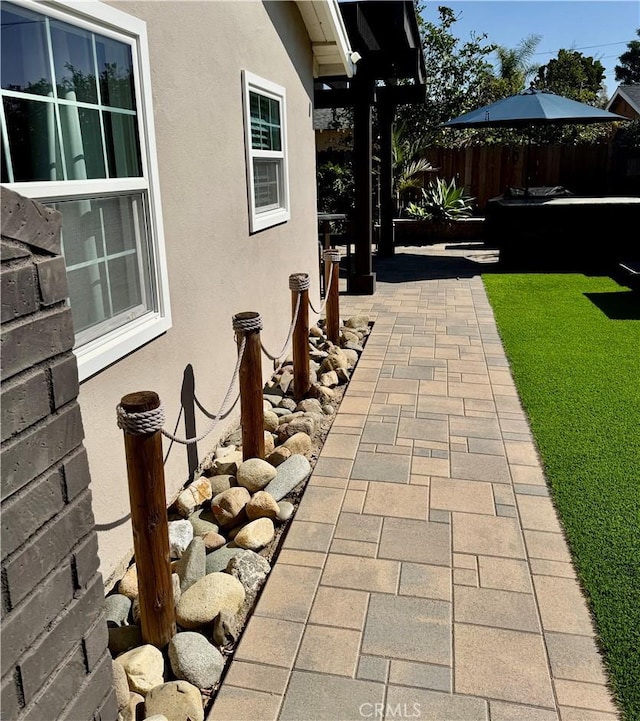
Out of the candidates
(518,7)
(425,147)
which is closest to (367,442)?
(518,7)

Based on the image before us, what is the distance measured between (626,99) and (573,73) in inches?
533

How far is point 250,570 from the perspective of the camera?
3012 millimetres

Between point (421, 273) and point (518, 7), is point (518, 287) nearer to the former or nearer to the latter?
point (421, 273)

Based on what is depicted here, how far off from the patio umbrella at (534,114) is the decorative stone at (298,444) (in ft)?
28.1

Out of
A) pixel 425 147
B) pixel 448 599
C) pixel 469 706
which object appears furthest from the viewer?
pixel 425 147

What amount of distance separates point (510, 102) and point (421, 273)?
346cm

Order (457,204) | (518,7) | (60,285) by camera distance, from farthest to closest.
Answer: (457,204), (518,7), (60,285)

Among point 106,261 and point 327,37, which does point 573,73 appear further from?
point 106,261

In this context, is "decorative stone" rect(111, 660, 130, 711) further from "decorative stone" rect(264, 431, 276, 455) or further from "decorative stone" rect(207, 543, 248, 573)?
"decorative stone" rect(264, 431, 276, 455)

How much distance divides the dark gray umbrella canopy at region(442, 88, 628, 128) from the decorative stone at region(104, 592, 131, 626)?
33.8 feet

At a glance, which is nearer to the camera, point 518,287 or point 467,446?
point 467,446

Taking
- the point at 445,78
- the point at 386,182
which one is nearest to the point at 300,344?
the point at 386,182

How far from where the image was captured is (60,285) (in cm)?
170

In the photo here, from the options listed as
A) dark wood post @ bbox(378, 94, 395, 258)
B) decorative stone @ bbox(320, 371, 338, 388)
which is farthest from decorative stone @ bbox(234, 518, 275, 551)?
dark wood post @ bbox(378, 94, 395, 258)
